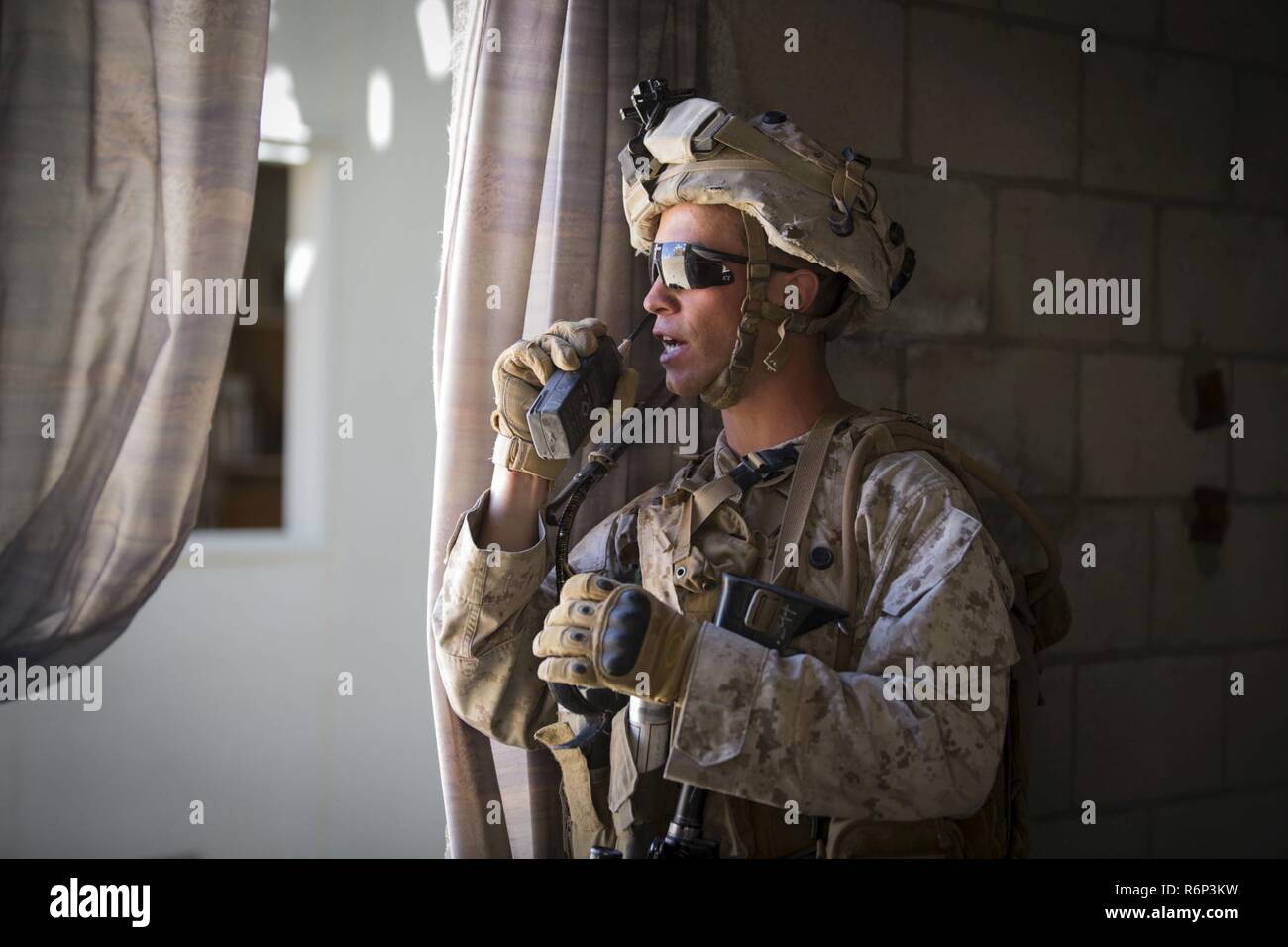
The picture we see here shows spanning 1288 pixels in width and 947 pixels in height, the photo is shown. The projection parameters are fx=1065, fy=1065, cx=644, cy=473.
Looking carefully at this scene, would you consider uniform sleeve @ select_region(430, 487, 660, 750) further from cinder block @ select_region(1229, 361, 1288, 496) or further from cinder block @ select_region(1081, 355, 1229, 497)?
cinder block @ select_region(1229, 361, 1288, 496)

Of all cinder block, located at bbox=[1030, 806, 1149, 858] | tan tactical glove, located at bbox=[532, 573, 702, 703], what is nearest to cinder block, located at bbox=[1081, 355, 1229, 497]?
cinder block, located at bbox=[1030, 806, 1149, 858]

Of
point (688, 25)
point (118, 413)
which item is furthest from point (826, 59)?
point (118, 413)

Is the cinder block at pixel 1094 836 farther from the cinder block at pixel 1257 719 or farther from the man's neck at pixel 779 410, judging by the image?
the man's neck at pixel 779 410

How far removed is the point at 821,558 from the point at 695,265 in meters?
0.52

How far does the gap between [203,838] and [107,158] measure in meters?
3.07

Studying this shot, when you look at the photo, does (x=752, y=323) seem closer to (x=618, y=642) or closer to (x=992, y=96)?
(x=618, y=642)

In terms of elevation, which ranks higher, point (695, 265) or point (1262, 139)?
point (1262, 139)

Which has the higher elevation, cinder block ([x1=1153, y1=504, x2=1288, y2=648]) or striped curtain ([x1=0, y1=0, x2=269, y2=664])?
striped curtain ([x1=0, y1=0, x2=269, y2=664])

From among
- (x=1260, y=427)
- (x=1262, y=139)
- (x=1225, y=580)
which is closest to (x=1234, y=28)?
(x=1262, y=139)

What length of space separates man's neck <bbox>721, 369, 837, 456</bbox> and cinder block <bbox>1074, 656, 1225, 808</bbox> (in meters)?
1.28

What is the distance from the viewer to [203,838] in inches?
160

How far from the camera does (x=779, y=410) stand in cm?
186

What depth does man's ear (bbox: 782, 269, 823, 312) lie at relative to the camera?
1.80m
